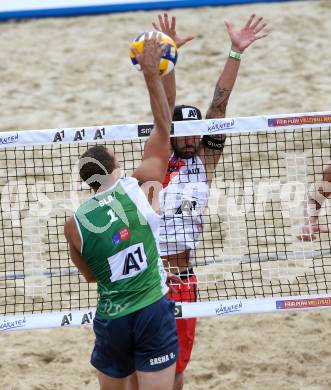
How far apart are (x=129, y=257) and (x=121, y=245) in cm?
8

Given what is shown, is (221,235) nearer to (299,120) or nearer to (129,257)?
(299,120)

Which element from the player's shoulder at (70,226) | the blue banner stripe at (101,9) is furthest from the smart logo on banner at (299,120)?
the blue banner stripe at (101,9)

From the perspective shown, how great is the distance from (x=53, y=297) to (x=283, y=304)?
2745 millimetres

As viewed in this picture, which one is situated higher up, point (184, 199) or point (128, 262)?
point (184, 199)

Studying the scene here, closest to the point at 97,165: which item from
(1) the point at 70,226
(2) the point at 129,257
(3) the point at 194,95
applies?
(1) the point at 70,226

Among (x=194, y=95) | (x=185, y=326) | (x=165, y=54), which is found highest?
(x=194, y=95)

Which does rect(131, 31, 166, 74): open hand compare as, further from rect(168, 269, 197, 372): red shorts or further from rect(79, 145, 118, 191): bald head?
rect(168, 269, 197, 372): red shorts

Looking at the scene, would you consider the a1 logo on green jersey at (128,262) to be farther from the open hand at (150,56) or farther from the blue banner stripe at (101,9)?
the blue banner stripe at (101,9)

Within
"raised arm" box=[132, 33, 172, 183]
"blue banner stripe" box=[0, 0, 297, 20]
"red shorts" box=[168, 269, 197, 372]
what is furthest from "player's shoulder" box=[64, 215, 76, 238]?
"blue banner stripe" box=[0, 0, 297, 20]

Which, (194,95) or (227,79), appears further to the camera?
(194,95)

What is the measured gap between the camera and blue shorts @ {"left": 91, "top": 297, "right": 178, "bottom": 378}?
178 inches

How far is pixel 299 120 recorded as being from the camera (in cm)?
584

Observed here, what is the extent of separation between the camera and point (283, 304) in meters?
5.80

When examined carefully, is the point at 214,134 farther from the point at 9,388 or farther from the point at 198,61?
the point at 198,61
